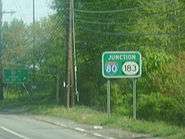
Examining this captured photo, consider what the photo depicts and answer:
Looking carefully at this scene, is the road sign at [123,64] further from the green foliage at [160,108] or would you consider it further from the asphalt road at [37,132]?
the green foliage at [160,108]

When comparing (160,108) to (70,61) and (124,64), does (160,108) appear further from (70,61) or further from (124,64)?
(124,64)

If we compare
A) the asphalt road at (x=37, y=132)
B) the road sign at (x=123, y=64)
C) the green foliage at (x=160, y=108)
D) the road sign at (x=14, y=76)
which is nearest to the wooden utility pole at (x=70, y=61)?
the green foliage at (x=160, y=108)

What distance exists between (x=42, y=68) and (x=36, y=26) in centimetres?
2260

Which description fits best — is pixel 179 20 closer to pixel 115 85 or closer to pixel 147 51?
pixel 147 51

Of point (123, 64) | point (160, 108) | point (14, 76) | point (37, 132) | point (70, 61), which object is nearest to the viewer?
point (37, 132)

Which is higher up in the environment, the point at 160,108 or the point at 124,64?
the point at 124,64

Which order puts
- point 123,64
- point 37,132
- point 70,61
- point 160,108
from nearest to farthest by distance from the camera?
1. point 37,132
2. point 123,64
3. point 160,108
4. point 70,61

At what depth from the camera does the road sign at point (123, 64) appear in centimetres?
2834

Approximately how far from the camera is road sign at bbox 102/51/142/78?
28.3 metres

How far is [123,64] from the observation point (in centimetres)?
2859

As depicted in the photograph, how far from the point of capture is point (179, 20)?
4656cm

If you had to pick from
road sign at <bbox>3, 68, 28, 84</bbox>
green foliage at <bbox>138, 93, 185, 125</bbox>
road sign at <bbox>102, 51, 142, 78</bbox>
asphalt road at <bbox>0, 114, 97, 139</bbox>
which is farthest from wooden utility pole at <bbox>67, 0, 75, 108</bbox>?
road sign at <bbox>3, 68, 28, 84</bbox>

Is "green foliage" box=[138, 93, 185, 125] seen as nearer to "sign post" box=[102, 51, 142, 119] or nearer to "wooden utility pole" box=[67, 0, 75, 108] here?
"wooden utility pole" box=[67, 0, 75, 108]

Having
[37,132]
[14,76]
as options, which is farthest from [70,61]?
[37,132]
